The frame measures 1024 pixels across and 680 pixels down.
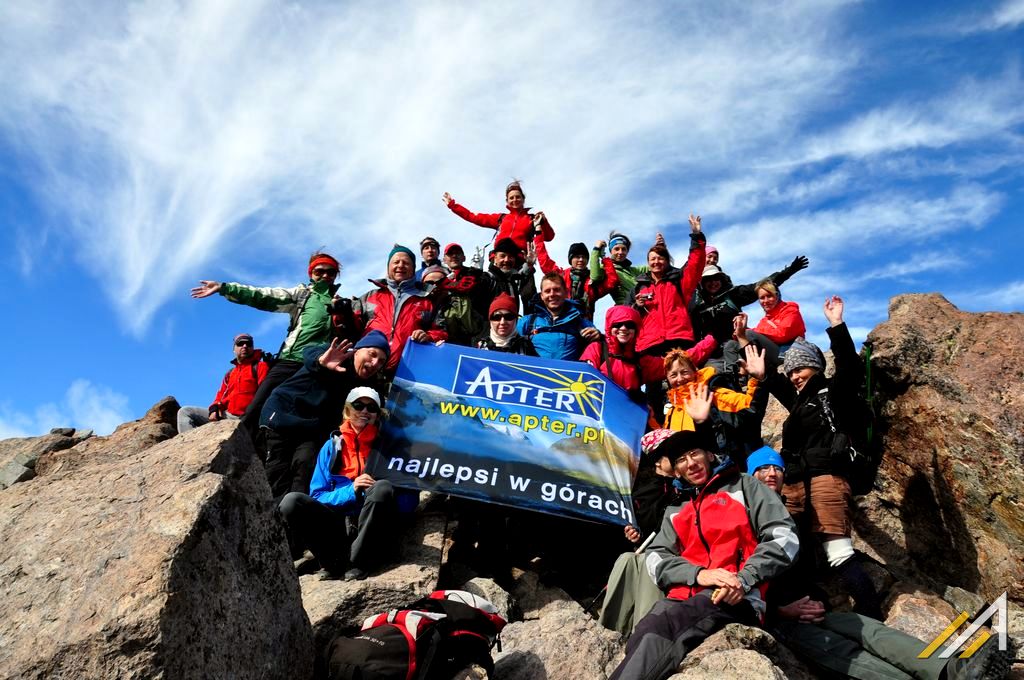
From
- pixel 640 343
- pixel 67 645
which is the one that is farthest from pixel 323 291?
pixel 67 645

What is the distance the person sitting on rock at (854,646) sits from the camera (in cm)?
547

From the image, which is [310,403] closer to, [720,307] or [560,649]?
[560,649]

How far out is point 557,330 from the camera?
32.7 ft

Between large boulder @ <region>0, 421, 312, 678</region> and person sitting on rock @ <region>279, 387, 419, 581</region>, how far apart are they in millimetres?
2137

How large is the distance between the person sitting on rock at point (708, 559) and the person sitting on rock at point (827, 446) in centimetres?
165

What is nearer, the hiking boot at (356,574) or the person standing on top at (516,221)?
the hiking boot at (356,574)

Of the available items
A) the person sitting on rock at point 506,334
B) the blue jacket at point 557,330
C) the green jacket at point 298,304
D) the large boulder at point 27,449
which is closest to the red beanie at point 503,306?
the person sitting on rock at point 506,334

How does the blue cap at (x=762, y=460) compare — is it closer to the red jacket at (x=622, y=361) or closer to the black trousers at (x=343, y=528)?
the red jacket at (x=622, y=361)

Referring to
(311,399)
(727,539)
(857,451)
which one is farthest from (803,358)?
(311,399)

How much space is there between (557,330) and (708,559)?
15.0 ft

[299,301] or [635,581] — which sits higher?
[299,301]

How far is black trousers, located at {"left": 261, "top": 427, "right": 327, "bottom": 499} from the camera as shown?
25.3 feet

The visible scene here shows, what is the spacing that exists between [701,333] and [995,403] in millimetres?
4316

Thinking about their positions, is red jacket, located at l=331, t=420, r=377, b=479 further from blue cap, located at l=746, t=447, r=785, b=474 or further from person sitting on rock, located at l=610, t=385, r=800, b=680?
blue cap, located at l=746, t=447, r=785, b=474
